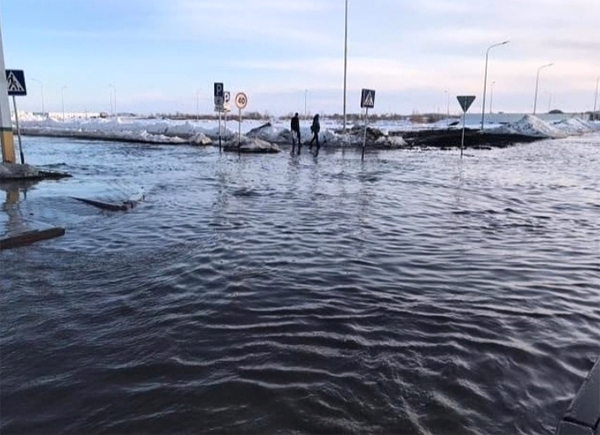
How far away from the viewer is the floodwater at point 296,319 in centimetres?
379

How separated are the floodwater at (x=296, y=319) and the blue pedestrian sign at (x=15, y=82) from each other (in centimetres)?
637

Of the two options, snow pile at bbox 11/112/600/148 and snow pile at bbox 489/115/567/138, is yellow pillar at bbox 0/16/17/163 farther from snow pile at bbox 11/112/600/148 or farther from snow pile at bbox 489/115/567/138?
snow pile at bbox 489/115/567/138

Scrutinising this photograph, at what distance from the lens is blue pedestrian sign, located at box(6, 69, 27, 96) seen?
1641cm

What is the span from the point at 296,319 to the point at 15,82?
14.8 m

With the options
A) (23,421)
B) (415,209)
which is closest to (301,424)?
(23,421)

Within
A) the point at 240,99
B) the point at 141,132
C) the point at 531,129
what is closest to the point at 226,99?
the point at 240,99

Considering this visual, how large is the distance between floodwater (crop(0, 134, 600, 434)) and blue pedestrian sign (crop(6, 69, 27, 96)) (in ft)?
20.9

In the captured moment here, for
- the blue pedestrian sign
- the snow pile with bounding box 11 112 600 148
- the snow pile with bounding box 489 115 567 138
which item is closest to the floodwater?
the blue pedestrian sign

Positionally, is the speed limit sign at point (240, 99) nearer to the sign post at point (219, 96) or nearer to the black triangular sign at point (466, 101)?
the sign post at point (219, 96)

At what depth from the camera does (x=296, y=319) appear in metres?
5.44

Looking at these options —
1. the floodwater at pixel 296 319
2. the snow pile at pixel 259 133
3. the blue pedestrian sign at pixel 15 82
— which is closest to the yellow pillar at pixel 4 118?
the blue pedestrian sign at pixel 15 82

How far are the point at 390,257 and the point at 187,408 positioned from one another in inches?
182

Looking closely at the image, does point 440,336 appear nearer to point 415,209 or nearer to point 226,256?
point 226,256

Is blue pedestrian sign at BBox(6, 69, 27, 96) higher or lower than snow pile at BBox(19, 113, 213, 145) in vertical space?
higher
